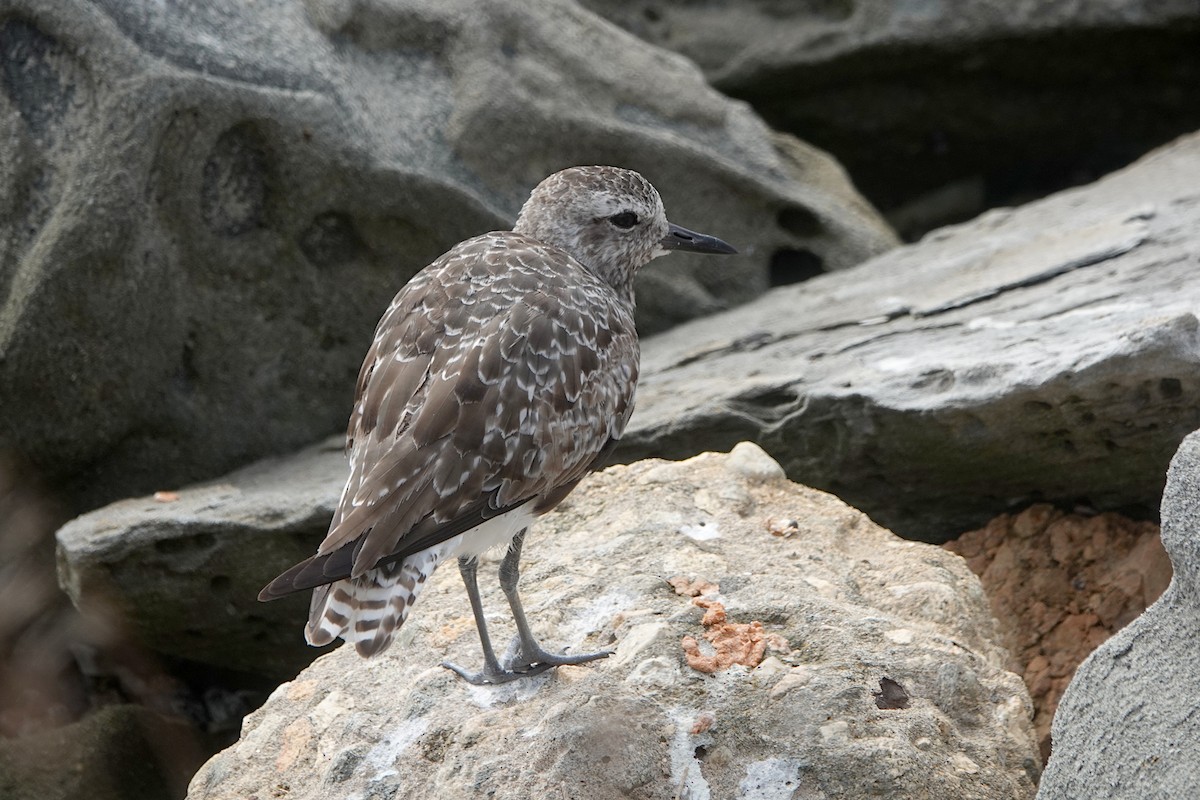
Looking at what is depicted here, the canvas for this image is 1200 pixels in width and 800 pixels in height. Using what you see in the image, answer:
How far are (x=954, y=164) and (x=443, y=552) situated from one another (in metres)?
7.08

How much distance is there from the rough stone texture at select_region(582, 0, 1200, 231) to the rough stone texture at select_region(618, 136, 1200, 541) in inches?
84.8

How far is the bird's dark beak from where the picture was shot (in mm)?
5551

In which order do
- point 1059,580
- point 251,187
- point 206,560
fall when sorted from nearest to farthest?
1. point 1059,580
2. point 206,560
3. point 251,187

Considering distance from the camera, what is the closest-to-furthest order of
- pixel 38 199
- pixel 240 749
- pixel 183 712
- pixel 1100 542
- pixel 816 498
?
pixel 240 749, pixel 816 498, pixel 1100 542, pixel 38 199, pixel 183 712

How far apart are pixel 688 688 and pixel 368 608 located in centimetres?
102

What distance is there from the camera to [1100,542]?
18.2ft

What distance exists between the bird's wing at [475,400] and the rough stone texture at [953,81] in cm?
487

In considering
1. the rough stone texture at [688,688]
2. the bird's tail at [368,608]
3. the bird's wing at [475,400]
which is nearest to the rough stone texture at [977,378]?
the rough stone texture at [688,688]

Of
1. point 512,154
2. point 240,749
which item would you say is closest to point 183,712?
point 240,749

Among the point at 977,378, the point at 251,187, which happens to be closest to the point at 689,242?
the point at 977,378

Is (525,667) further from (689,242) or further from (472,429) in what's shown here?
(689,242)

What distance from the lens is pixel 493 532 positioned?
4270mm

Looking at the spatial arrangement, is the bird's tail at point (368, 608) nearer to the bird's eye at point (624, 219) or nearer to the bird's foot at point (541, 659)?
the bird's foot at point (541, 659)

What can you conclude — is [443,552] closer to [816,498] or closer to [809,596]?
[809,596]
